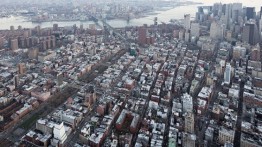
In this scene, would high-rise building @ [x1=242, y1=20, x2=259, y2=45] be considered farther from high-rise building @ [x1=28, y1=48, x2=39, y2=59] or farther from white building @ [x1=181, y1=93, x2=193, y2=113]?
high-rise building @ [x1=28, y1=48, x2=39, y2=59]

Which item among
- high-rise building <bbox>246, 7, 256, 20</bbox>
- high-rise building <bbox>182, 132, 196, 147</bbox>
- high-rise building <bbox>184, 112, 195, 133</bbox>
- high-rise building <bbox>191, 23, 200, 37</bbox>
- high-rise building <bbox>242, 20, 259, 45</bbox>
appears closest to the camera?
high-rise building <bbox>182, 132, 196, 147</bbox>

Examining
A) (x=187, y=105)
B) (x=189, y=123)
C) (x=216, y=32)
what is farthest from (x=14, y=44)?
(x=216, y=32)

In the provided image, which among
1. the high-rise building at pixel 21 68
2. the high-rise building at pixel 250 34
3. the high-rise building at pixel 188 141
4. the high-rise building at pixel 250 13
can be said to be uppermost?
the high-rise building at pixel 250 13

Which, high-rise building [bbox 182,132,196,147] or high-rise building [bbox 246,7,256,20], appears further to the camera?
high-rise building [bbox 246,7,256,20]

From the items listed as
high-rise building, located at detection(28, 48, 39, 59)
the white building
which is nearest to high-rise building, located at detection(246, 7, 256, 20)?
the white building

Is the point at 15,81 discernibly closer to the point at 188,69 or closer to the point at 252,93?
the point at 188,69

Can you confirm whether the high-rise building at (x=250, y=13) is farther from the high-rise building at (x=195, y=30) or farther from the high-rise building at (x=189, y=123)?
the high-rise building at (x=189, y=123)

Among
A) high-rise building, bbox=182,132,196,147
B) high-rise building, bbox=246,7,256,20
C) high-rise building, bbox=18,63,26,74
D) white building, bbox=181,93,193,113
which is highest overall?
high-rise building, bbox=246,7,256,20

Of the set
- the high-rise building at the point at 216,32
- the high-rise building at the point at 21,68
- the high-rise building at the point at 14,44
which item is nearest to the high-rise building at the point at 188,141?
the high-rise building at the point at 21,68

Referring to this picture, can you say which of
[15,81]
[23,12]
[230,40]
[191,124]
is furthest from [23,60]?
[23,12]

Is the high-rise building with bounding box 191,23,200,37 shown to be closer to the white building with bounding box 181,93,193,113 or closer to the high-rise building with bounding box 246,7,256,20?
the high-rise building with bounding box 246,7,256,20

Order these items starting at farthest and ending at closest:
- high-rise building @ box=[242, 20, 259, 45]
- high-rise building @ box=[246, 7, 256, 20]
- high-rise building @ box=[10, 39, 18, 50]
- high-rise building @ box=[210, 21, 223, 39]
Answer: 1. high-rise building @ box=[246, 7, 256, 20]
2. high-rise building @ box=[210, 21, 223, 39]
3. high-rise building @ box=[242, 20, 259, 45]
4. high-rise building @ box=[10, 39, 18, 50]

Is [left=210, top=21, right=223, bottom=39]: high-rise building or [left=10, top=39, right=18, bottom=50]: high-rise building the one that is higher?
[left=210, top=21, right=223, bottom=39]: high-rise building
